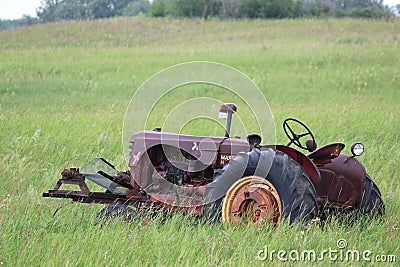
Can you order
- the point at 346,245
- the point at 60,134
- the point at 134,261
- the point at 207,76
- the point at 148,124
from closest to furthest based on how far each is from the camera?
the point at 134,261
the point at 346,245
the point at 60,134
the point at 148,124
the point at 207,76

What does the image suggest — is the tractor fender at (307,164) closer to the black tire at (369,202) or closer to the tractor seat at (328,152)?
the tractor seat at (328,152)

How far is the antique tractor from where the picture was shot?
4727mm

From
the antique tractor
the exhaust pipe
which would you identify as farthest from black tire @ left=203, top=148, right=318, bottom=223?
the exhaust pipe

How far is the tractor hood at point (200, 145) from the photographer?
5180 millimetres

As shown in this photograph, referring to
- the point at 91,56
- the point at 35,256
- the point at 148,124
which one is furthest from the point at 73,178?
the point at 91,56

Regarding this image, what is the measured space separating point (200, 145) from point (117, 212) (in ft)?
2.77

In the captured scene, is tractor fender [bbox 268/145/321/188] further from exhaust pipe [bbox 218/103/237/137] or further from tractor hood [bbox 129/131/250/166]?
exhaust pipe [bbox 218/103/237/137]

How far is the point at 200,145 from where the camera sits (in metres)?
5.17

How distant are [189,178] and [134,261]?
142 centimetres

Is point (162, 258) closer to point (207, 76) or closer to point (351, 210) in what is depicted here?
point (351, 210)

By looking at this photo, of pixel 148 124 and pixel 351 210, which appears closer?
pixel 351 210

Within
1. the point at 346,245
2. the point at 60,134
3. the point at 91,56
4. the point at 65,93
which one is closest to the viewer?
the point at 346,245

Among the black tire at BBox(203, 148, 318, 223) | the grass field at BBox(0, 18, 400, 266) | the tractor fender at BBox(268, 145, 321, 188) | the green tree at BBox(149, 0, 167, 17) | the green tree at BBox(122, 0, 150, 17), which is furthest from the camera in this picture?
the green tree at BBox(122, 0, 150, 17)

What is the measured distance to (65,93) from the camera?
14.8 meters
